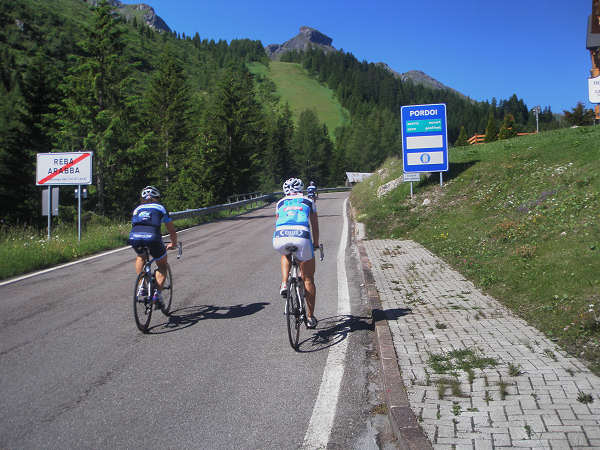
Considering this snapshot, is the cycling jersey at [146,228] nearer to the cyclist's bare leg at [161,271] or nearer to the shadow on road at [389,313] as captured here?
the cyclist's bare leg at [161,271]

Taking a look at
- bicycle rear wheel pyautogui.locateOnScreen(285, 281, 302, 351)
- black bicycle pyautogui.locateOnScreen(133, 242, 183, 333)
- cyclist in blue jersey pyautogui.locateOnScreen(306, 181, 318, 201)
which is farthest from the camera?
cyclist in blue jersey pyautogui.locateOnScreen(306, 181, 318, 201)

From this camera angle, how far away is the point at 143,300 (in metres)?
6.01

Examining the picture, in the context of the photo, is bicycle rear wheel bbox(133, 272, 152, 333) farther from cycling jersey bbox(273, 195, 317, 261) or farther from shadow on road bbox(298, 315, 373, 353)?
shadow on road bbox(298, 315, 373, 353)

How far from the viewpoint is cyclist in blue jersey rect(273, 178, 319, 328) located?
5.29 meters

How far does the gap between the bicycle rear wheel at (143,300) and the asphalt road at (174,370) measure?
0.15m

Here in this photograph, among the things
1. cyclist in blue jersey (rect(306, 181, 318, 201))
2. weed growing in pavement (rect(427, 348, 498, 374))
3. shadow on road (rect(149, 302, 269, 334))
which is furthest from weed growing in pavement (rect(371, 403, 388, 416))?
cyclist in blue jersey (rect(306, 181, 318, 201))

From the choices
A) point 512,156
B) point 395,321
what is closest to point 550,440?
point 395,321

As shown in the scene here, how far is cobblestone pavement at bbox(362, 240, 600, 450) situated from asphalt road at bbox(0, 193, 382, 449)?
0.53m

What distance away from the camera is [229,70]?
52.2 meters

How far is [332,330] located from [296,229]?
1.52m

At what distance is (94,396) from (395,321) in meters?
3.49

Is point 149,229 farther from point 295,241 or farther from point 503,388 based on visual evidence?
point 503,388

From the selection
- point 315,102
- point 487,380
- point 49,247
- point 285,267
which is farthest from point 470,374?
point 315,102

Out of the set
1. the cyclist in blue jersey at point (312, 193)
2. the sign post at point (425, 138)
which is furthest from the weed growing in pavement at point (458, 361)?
the sign post at point (425, 138)
